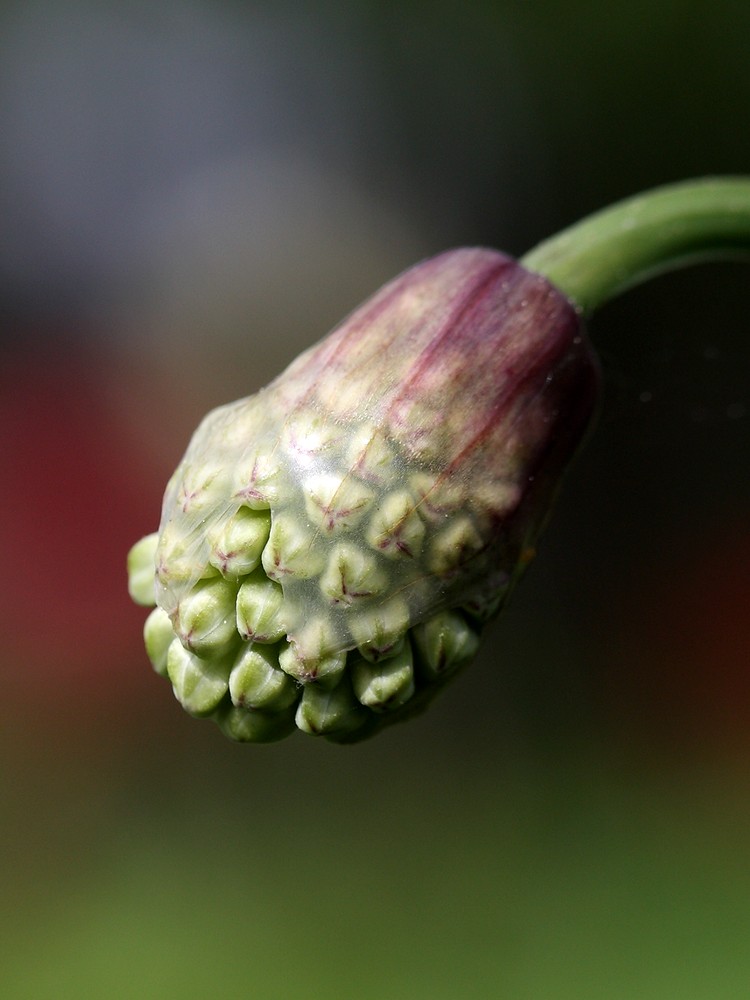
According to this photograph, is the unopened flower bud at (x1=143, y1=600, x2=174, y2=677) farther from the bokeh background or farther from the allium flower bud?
the bokeh background

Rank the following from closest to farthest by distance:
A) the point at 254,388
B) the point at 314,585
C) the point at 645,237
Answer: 1. the point at 314,585
2. the point at 645,237
3. the point at 254,388

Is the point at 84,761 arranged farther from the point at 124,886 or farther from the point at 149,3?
the point at 149,3

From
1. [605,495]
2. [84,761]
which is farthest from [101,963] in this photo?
[605,495]

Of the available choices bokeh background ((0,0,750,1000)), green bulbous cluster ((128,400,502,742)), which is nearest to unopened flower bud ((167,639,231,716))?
green bulbous cluster ((128,400,502,742))

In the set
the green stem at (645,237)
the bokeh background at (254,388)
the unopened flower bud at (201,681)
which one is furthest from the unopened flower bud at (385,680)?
the bokeh background at (254,388)

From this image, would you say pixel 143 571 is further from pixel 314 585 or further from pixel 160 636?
pixel 314 585

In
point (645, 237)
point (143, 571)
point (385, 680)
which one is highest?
point (645, 237)

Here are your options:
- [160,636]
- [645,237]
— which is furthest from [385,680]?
[645,237]
